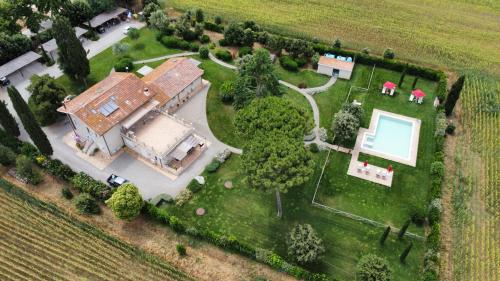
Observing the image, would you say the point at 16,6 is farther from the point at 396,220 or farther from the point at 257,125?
the point at 396,220

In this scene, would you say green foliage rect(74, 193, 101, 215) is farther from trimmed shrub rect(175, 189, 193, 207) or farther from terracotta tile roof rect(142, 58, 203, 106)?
terracotta tile roof rect(142, 58, 203, 106)

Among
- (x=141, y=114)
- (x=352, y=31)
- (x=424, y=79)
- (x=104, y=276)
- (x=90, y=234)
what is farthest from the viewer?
(x=352, y=31)

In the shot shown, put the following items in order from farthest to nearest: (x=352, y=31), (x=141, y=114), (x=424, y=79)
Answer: (x=352, y=31) < (x=424, y=79) < (x=141, y=114)

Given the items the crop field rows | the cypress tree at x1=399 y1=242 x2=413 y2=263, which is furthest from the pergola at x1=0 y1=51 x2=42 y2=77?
the crop field rows

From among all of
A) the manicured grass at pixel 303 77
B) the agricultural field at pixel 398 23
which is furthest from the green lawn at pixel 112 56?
the manicured grass at pixel 303 77

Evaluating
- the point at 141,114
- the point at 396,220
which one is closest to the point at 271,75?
the point at 141,114

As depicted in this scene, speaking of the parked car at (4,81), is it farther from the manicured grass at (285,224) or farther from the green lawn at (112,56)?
the manicured grass at (285,224)
